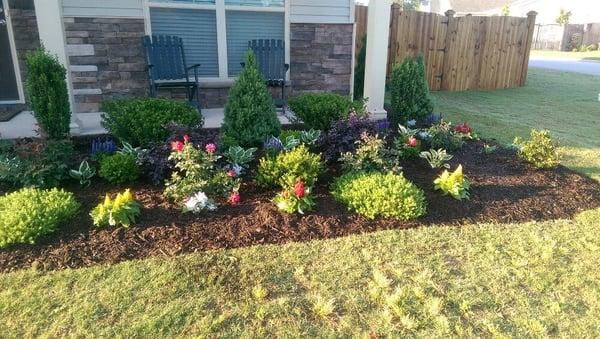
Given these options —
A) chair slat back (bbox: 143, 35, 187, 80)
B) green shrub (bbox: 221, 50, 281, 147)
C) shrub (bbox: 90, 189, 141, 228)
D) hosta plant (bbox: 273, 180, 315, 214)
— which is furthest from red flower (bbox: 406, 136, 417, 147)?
chair slat back (bbox: 143, 35, 187, 80)

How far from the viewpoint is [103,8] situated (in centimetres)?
553

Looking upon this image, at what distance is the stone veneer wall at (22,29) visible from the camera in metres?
5.75

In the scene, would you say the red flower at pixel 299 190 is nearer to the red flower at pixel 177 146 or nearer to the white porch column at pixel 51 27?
the red flower at pixel 177 146

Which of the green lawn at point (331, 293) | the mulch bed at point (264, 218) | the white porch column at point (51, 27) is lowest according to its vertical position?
the green lawn at point (331, 293)

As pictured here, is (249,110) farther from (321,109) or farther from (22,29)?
(22,29)

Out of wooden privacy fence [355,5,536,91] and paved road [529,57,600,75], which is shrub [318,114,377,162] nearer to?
wooden privacy fence [355,5,536,91]

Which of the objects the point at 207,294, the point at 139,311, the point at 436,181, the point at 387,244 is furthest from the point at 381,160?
the point at 139,311

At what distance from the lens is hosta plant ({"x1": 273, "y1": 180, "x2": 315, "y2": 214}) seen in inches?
131

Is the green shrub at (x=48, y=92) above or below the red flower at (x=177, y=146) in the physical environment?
above

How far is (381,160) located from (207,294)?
→ 2072mm

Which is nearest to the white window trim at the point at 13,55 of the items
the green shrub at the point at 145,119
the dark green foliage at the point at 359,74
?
the green shrub at the point at 145,119

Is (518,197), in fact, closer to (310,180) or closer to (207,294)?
(310,180)

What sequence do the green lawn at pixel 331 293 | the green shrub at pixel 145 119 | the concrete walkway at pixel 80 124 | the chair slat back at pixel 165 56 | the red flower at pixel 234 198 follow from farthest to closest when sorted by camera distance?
the chair slat back at pixel 165 56, the concrete walkway at pixel 80 124, the green shrub at pixel 145 119, the red flower at pixel 234 198, the green lawn at pixel 331 293

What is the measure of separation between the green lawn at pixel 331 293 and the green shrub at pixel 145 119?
1798 mm
